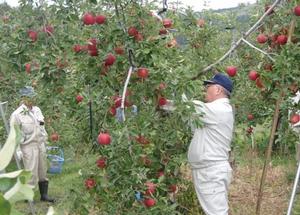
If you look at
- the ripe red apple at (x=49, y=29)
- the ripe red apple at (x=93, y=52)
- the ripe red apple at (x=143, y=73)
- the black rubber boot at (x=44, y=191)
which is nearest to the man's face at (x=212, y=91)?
the ripe red apple at (x=143, y=73)

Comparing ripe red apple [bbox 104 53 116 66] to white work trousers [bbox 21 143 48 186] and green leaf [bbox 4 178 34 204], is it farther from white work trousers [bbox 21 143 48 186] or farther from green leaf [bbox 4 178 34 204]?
white work trousers [bbox 21 143 48 186]

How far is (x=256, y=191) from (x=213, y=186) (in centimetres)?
274

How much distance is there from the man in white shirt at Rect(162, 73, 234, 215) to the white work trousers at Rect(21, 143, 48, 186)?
3083 millimetres

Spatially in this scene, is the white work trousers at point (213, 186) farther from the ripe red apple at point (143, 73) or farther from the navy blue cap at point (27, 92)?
the navy blue cap at point (27, 92)

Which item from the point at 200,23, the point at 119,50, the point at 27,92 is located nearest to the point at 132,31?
the point at 119,50

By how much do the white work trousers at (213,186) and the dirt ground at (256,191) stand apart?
1817 mm

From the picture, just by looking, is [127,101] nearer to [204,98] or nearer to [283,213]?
[204,98]

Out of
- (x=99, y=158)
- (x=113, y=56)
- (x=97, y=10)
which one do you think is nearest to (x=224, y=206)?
(x=99, y=158)

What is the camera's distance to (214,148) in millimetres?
3727

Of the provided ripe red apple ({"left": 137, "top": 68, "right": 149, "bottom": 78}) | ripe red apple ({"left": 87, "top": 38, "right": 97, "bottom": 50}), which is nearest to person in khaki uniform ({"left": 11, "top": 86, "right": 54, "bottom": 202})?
ripe red apple ({"left": 87, "top": 38, "right": 97, "bottom": 50})

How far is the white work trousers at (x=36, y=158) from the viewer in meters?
6.47

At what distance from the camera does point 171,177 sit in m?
3.72

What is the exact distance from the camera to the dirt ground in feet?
18.7

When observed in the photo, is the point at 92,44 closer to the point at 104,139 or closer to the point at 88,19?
the point at 88,19
